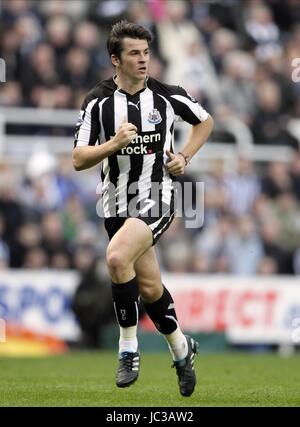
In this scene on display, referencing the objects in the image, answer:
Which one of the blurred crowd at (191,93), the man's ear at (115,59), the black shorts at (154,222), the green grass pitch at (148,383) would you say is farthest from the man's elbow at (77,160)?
the blurred crowd at (191,93)

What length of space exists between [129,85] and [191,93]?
959cm

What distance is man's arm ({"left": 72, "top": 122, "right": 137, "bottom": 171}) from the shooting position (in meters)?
7.80

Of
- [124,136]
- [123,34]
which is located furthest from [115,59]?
[124,136]

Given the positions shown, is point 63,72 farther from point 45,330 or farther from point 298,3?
point 298,3

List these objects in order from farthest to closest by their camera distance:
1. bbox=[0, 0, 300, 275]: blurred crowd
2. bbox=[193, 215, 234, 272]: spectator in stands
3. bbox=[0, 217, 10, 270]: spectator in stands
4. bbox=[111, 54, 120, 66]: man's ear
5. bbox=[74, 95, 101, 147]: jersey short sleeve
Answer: bbox=[193, 215, 234, 272]: spectator in stands, bbox=[0, 0, 300, 275]: blurred crowd, bbox=[0, 217, 10, 270]: spectator in stands, bbox=[111, 54, 120, 66]: man's ear, bbox=[74, 95, 101, 147]: jersey short sleeve

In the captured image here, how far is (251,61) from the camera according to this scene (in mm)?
19766

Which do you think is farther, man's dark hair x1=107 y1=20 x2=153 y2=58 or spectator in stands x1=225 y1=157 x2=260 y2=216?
spectator in stands x1=225 y1=157 x2=260 y2=216

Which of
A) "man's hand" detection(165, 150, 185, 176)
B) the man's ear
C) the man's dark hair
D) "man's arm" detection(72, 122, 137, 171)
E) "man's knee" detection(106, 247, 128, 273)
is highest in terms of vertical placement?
the man's dark hair

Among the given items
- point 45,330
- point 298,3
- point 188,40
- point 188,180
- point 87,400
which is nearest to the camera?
point 87,400

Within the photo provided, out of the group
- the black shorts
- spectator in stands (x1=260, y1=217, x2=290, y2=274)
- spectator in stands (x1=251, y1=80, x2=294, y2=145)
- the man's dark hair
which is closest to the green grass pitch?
the black shorts

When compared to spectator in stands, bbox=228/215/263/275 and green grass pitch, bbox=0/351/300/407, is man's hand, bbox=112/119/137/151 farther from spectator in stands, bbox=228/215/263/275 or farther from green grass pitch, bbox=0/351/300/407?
spectator in stands, bbox=228/215/263/275

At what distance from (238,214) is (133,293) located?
30.7ft

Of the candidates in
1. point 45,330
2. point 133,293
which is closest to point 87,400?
point 133,293

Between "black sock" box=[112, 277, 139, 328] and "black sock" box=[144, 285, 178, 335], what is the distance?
0.62 feet
